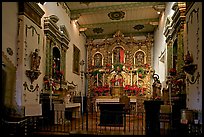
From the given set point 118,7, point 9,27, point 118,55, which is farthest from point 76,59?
point 9,27

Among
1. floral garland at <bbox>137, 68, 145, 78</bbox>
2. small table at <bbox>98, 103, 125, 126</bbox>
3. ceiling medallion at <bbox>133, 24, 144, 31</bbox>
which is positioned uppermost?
ceiling medallion at <bbox>133, 24, 144, 31</bbox>

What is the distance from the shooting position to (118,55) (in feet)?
47.9

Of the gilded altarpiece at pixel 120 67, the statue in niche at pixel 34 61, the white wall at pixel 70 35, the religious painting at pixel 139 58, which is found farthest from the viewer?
the religious painting at pixel 139 58

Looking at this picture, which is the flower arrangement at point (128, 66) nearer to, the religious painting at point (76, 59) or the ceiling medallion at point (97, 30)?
the ceiling medallion at point (97, 30)

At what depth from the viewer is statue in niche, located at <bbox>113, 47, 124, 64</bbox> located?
14484 mm

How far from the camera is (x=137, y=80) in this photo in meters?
14.0

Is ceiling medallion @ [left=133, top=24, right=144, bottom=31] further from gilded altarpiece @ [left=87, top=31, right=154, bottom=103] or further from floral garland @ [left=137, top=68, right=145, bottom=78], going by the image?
floral garland @ [left=137, top=68, right=145, bottom=78]

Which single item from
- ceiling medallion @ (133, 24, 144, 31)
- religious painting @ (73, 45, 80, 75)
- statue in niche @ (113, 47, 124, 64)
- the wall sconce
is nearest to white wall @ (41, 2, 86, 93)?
religious painting @ (73, 45, 80, 75)

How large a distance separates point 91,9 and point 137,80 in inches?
202

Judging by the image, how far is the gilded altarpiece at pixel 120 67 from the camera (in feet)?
44.7

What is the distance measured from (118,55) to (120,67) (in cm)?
93

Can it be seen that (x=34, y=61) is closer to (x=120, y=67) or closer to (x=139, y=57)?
(x=120, y=67)

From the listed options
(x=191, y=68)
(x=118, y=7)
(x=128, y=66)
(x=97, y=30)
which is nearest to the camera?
(x=191, y=68)

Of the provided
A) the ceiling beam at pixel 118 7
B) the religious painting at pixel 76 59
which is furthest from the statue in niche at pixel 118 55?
the ceiling beam at pixel 118 7
